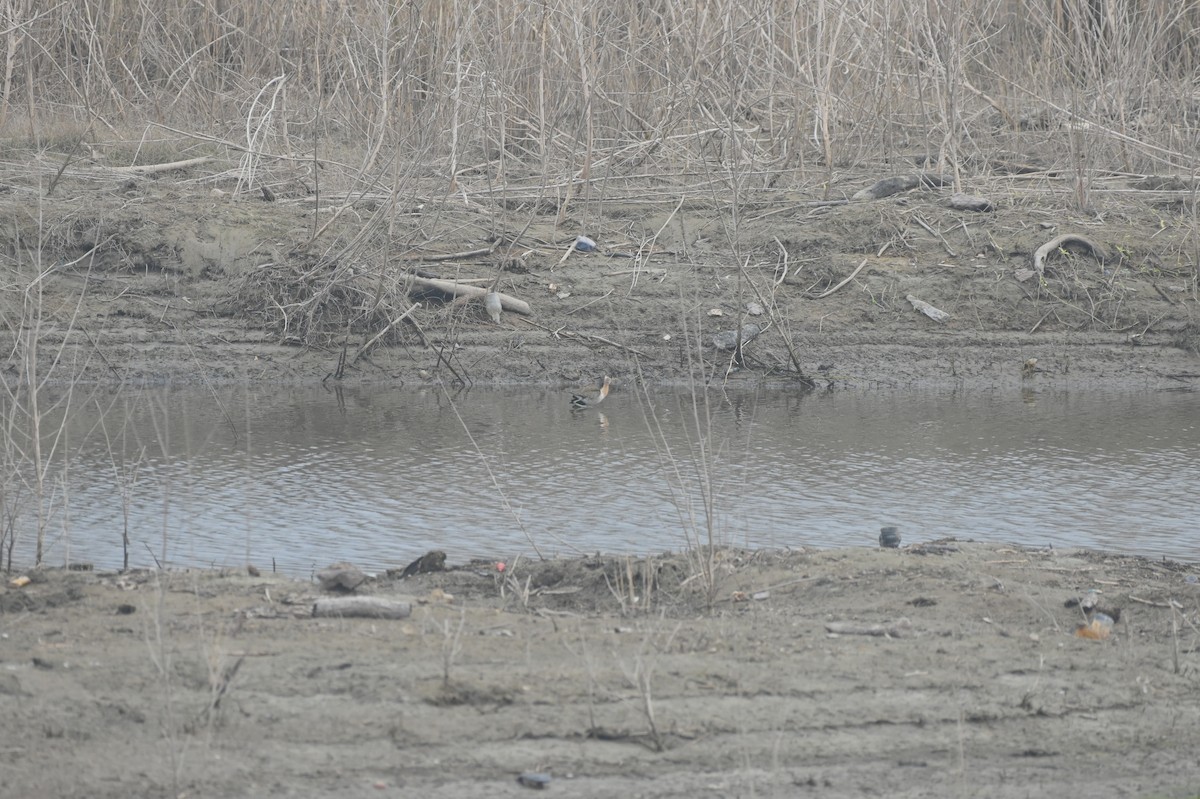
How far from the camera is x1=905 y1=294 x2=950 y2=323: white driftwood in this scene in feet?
31.6

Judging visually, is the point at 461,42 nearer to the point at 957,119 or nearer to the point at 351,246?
the point at 351,246

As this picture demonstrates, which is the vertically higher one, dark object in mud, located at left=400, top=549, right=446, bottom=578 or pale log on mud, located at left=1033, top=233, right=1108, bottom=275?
pale log on mud, located at left=1033, top=233, right=1108, bottom=275

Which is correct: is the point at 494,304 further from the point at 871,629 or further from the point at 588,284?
the point at 871,629

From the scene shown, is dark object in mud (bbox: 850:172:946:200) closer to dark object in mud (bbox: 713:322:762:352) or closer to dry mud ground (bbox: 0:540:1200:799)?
dark object in mud (bbox: 713:322:762:352)

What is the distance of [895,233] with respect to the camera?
10.1 m

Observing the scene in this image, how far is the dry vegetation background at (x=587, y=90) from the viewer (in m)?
10.1

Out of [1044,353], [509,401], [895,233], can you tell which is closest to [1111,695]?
[509,401]

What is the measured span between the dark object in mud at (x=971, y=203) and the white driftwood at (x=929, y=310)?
0.95m

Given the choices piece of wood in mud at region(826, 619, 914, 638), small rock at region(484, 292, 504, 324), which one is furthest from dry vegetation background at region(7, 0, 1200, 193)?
piece of wood in mud at region(826, 619, 914, 638)

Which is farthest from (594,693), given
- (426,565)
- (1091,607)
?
(1091,607)

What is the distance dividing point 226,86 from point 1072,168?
6585mm

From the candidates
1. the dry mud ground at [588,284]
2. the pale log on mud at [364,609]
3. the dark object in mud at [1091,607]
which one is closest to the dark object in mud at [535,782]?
the pale log on mud at [364,609]

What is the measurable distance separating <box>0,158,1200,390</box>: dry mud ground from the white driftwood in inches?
1.8

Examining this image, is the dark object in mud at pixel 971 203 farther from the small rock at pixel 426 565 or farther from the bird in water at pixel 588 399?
the small rock at pixel 426 565
